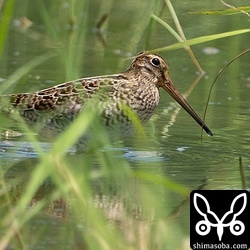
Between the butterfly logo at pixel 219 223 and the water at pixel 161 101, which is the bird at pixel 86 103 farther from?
the butterfly logo at pixel 219 223

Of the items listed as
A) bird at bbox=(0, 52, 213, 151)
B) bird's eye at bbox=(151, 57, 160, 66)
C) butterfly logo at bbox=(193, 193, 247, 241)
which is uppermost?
bird's eye at bbox=(151, 57, 160, 66)

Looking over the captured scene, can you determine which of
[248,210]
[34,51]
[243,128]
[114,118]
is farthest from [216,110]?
[248,210]

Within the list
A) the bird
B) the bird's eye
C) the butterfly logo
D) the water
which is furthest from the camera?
the bird's eye

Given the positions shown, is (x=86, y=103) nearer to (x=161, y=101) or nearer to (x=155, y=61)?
(x=155, y=61)

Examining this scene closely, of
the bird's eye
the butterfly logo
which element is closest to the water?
the butterfly logo

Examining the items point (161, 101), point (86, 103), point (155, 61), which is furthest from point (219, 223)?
point (161, 101)

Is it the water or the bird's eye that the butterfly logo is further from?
the bird's eye

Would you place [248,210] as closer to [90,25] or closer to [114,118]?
[114,118]

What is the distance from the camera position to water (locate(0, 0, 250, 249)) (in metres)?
6.23

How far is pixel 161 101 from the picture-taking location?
30.5 feet

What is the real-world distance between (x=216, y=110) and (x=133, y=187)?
8.54 feet

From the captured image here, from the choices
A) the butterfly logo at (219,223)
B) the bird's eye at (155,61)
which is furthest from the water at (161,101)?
the bird's eye at (155,61)

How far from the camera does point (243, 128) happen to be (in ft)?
27.2

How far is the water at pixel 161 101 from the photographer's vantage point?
6.23 meters
